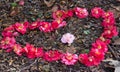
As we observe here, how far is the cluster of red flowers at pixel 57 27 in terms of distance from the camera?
10.3ft

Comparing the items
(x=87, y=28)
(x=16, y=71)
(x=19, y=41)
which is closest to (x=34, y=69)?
(x=16, y=71)

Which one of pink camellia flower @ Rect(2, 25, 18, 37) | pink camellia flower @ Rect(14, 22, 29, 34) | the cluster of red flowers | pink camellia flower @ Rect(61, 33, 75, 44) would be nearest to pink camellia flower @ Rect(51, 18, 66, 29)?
the cluster of red flowers

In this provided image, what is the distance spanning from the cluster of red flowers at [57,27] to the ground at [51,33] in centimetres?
5

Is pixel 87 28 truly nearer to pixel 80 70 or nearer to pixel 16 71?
pixel 80 70

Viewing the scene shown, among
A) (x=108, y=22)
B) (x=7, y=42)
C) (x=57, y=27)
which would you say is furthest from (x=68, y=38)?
(x=7, y=42)

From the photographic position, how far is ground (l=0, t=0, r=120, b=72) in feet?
10.3

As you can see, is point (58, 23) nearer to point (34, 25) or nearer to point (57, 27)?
point (57, 27)

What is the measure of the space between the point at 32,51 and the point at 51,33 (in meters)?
0.35

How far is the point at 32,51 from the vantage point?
3186 millimetres

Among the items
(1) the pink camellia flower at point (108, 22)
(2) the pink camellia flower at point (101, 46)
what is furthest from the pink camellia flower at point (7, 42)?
(1) the pink camellia flower at point (108, 22)

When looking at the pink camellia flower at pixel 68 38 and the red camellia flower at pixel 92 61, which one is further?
the pink camellia flower at pixel 68 38

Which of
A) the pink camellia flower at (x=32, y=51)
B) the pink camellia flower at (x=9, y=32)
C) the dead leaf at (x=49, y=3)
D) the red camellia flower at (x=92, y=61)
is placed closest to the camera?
the red camellia flower at (x=92, y=61)

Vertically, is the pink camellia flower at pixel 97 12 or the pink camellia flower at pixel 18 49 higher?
the pink camellia flower at pixel 97 12

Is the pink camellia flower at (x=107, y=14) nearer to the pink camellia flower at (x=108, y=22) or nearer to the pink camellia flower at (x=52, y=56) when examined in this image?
the pink camellia flower at (x=108, y=22)
